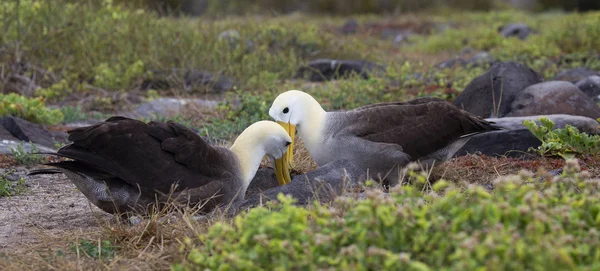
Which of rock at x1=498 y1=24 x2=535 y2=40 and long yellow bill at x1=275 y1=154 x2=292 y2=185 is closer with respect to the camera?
long yellow bill at x1=275 y1=154 x2=292 y2=185

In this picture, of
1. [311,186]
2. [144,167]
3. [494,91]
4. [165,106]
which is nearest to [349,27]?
[165,106]

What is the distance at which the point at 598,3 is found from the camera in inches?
1451

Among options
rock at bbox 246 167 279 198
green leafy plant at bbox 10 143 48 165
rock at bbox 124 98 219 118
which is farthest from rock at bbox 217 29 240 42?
rock at bbox 246 167 279 198

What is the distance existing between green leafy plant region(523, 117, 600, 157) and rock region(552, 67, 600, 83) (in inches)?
166

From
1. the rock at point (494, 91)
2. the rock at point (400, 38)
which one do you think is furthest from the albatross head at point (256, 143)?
the rock at point (400, 38)

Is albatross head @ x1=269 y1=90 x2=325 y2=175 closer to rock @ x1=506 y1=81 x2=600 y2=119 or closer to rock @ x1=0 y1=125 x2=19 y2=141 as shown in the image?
rock @ x1=506 y1=81 x2=600 y2=119

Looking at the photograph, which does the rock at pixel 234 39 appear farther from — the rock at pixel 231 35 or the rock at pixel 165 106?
the rock at pixel 165 106

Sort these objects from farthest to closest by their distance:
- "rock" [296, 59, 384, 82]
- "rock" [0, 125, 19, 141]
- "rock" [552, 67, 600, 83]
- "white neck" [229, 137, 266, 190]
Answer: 1. "rock" [296, 59, 384, 82]
2. "rock" [552, 67, 600, 83]
3. "rock" [0, 125, 19, 141]
4. "white neck" [229, 137, 266, 190]

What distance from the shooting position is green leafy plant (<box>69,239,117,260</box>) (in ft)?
13.6

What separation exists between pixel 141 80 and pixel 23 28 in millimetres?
1745

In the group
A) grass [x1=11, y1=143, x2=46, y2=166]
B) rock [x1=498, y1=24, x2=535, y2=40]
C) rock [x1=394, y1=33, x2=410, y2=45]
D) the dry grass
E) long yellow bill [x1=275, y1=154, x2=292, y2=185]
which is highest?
long yellow bill [x1=275, y1=154, x2=292, y2=185]

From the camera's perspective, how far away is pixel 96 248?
4191 mm

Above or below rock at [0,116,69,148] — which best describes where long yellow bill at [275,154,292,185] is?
above

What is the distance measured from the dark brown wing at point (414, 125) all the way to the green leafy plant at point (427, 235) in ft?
8.00
